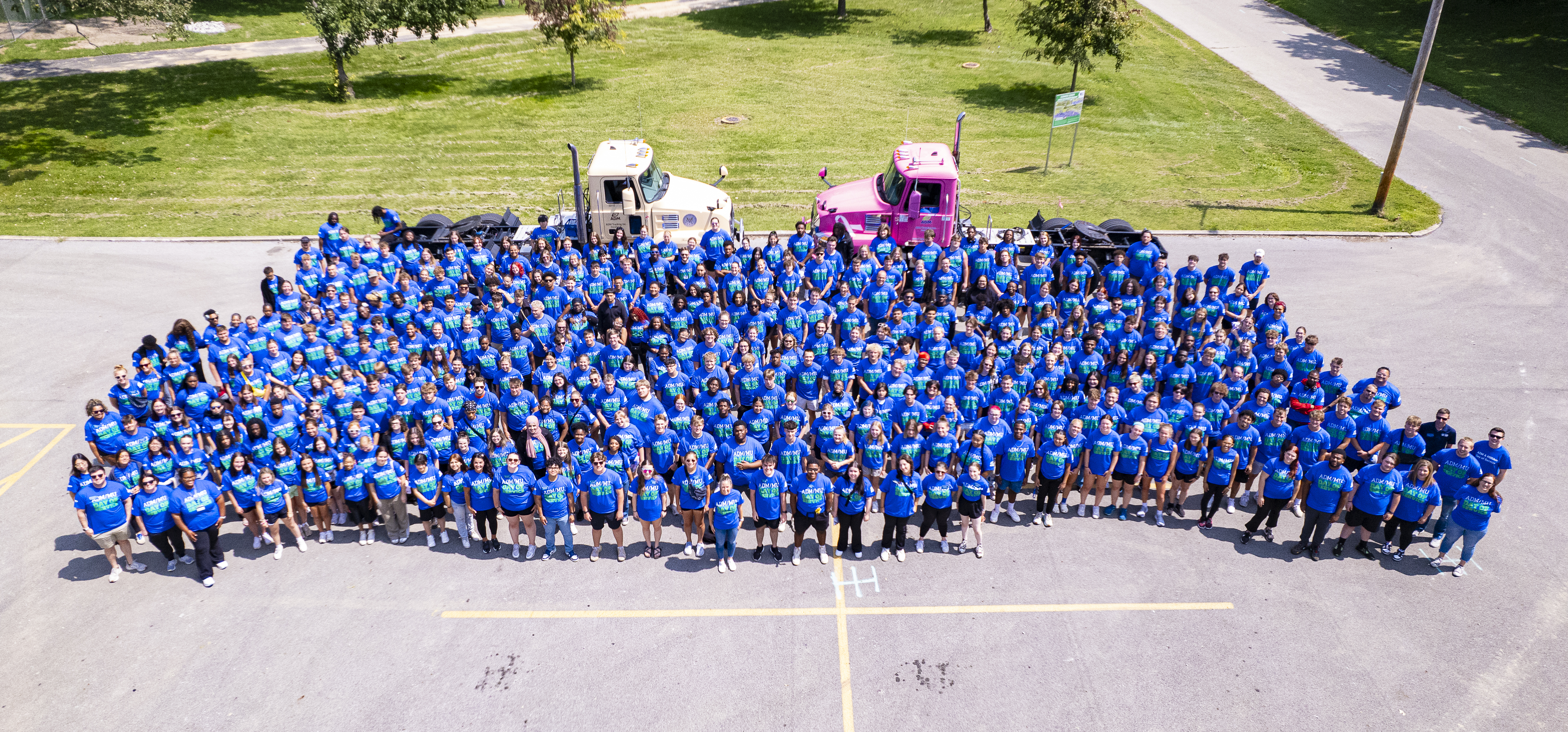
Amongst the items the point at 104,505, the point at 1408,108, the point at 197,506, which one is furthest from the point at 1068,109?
the point at 104,505

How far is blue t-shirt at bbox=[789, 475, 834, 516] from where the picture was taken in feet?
31.0

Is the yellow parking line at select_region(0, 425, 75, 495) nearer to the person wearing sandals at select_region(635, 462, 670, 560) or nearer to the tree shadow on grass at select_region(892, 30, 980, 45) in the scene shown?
the person wearing sandals at select_region(635, 462, 670, 560)

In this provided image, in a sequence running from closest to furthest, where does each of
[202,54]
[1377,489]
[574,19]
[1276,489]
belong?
[1377,489] → [1276,489] → [574,19] → [202,54]

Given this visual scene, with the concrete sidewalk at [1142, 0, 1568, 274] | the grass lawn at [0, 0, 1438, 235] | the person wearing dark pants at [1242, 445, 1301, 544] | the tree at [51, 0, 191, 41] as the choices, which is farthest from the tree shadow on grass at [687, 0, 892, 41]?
the person wearing dark pants at [1242, 445, 1301, 544]

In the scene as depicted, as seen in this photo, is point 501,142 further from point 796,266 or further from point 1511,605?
point 1511,605

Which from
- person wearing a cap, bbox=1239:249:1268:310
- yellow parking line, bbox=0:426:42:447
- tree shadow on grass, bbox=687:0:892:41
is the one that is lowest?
yellow parking line, bbox=0:426:42:447

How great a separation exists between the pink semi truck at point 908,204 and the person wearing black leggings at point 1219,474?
662 centimetres

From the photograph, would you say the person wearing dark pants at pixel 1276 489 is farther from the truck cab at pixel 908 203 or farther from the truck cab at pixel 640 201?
the truck cab at pixel 640 201

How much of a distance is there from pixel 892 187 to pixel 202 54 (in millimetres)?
28551

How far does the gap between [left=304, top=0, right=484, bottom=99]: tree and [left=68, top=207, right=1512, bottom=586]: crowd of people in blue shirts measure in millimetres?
15913

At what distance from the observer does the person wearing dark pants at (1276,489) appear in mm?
9695

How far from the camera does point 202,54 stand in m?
30.3

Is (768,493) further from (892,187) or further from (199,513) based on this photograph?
(892,187)

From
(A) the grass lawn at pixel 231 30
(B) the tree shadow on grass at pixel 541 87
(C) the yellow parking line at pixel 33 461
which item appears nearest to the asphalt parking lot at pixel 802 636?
(C) the yellow parking line at pixel 33 461
